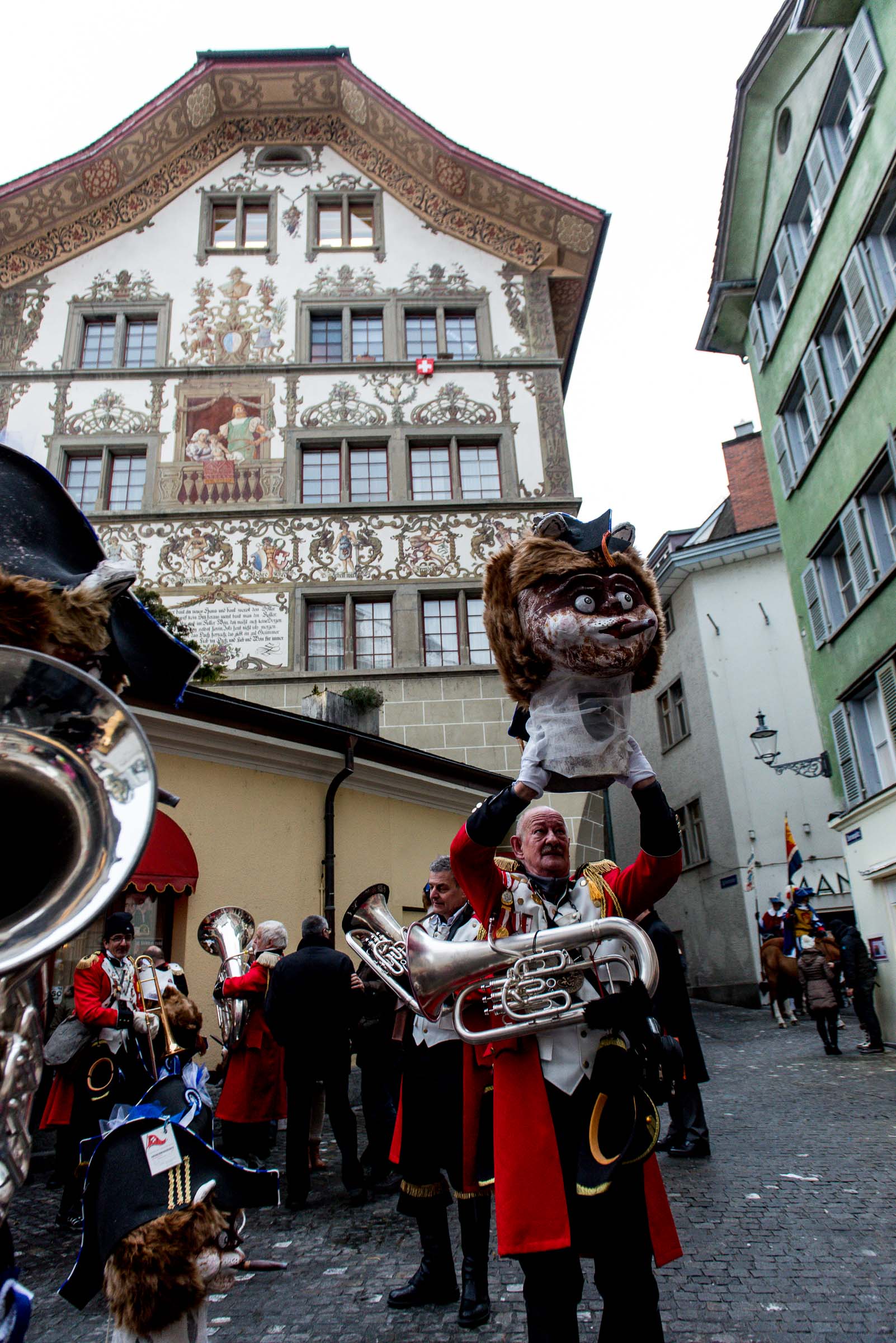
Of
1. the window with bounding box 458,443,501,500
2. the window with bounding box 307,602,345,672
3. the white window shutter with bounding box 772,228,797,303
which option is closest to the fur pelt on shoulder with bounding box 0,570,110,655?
the window with bounding box 307,602,345,672

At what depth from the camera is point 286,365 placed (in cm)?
1903

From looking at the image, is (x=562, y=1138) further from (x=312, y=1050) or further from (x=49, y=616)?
(x=312, y=1050)

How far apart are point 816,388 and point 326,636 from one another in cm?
958

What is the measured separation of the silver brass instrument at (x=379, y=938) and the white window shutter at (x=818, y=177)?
13.4 metres

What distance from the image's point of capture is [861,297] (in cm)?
1332

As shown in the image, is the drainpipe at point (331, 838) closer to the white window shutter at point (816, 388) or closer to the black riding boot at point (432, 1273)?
the black riding boot at point (432, 1273)

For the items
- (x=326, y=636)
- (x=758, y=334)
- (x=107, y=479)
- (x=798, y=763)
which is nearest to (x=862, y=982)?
(x=798, y=763)

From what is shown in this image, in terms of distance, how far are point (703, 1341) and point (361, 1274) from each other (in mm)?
1803

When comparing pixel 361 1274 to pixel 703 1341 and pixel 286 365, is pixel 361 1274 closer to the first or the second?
pixel 703 1341

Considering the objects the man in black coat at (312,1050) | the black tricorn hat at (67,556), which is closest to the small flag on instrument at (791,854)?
the man in black coat at (312,1050)

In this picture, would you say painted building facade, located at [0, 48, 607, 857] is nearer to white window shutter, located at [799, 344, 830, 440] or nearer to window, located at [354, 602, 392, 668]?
window, located at [354, 602, 392, 668]

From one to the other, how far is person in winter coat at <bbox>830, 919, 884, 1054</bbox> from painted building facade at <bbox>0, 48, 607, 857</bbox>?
5.21 meters

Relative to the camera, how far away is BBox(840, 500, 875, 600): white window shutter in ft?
44.9

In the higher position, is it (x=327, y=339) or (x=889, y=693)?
(x=327, y=339)
